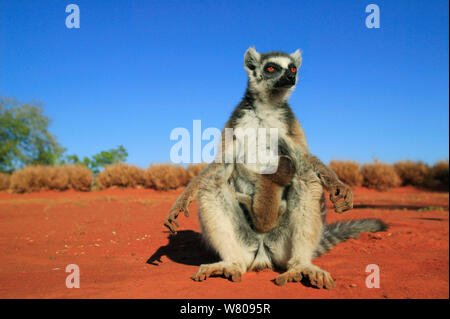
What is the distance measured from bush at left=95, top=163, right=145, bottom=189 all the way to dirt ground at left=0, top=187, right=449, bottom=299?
1298 centimetres

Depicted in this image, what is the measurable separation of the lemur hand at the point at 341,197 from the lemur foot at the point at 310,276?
706mm

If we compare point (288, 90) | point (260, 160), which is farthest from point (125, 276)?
point (288, 90)

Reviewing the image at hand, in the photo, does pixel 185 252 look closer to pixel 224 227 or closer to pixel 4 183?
pixel 224 227

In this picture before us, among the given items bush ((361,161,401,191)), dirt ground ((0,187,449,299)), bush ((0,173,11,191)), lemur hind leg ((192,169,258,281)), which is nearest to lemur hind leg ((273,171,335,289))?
dirt ground ((0,187,449,299))

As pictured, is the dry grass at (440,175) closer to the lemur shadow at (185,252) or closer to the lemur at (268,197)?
the lemur shadow at (185,252)

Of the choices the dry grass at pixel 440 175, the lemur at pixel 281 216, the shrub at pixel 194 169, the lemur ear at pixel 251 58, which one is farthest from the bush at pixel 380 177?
the lemur ear at pixel 251 58

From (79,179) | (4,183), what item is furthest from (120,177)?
(4,183)

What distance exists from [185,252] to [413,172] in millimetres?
19340

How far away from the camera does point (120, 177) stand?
21.1 meters

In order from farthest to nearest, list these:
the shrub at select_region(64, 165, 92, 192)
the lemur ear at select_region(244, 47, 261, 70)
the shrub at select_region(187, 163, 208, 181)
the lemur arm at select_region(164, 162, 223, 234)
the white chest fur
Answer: the shrub at select_region(64, 165, 92, 192) < the shrub at select_region(187, 163, 208, 181) < the lemur ear at select_region(244, 47, 261, 70) < the white chest fur < the lemur arm at select_region(164, 162, 223, 234)

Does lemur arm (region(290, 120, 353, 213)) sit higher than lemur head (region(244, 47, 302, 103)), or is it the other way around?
lemur head (region(244, 47, 302, 103))

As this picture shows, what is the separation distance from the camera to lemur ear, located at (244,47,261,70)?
5.01 m

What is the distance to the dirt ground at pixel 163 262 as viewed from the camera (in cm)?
300

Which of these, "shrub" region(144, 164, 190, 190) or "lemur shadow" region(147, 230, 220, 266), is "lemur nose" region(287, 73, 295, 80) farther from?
"shrub" region(144, 164, 190, 190)
